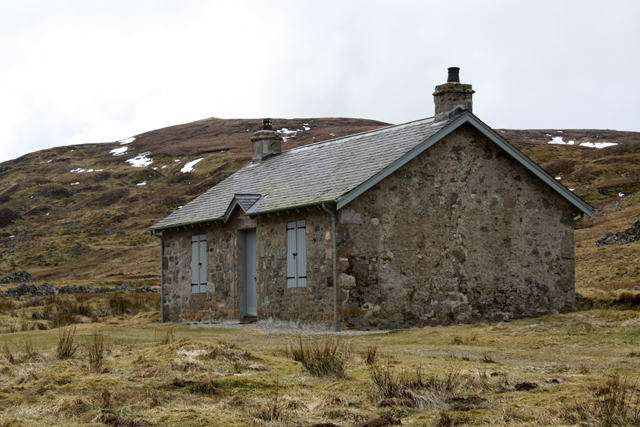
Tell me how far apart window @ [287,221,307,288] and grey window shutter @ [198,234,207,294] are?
4033 mm

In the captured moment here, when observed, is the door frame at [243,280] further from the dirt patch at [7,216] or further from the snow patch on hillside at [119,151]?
the snow patch on hillside at [119,151]

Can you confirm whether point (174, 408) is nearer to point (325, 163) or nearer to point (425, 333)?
point (425, 333)

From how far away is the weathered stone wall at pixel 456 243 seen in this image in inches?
608

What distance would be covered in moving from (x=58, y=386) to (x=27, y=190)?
76.5 m

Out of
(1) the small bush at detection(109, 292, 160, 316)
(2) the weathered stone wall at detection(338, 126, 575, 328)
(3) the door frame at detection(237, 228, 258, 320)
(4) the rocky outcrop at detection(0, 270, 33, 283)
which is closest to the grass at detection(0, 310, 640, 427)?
(2) the weathered stone wall at detection(338, 126, 575, 328)

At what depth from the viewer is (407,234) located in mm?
15922

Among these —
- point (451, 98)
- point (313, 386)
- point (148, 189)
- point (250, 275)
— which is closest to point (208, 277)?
point (250, 275)

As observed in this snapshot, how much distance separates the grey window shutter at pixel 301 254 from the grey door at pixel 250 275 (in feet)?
7.75

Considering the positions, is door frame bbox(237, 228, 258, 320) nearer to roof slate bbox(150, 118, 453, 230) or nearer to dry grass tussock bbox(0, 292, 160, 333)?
roof slate bbox(150, 118, 453, 230)

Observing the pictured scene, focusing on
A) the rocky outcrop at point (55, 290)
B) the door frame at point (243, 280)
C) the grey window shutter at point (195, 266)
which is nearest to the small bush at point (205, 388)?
the door frame at point (243, 280)

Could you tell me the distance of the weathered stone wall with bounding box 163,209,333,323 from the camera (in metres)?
15.7

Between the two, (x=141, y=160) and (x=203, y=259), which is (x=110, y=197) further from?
(x=203, y=259)

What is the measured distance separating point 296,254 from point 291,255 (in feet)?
0.65

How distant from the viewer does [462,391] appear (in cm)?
692
